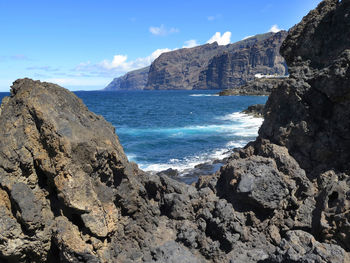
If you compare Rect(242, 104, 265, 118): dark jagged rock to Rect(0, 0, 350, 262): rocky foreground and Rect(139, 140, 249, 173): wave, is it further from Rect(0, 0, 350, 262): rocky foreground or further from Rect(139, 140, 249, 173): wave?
Rect(0, 0, 350, 262): rocky foreground

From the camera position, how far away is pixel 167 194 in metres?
7.84

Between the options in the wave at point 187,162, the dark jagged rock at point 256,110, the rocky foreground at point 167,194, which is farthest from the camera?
the dark jagged rock at point 256,110

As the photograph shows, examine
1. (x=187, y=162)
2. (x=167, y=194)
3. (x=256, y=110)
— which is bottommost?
(x=187, y=162)

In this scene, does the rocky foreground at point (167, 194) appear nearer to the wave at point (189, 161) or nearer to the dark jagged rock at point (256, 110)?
the wave at point (189, 161)

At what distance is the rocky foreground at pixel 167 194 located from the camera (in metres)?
5.77

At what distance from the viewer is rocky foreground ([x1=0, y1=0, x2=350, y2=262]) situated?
577 centimetres

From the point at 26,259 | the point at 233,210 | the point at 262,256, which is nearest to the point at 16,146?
the point at 26,259

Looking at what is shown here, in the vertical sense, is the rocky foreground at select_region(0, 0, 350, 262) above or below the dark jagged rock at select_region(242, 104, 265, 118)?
above

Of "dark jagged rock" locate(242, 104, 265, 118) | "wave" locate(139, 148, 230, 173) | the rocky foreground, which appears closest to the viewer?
the rocky foreground

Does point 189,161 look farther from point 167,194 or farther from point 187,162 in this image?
point 167,194

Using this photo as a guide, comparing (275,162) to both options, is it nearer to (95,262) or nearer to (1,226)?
(95,262)

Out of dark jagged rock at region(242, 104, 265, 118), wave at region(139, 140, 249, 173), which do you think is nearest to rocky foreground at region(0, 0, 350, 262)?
wave at region(139, 140, 249, 173)

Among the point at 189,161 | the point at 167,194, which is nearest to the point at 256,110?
the point at 189,161

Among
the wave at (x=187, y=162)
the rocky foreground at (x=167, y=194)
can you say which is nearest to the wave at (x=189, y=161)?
the wave at (x=187, y=162)
